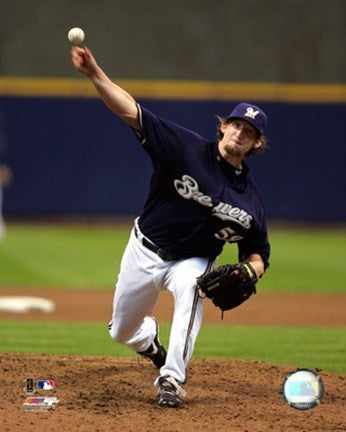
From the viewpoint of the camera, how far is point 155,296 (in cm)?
629

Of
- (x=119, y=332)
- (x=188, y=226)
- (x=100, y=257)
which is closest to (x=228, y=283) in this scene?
(x=188, y=226)

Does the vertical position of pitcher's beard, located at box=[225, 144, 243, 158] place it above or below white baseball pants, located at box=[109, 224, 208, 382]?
above

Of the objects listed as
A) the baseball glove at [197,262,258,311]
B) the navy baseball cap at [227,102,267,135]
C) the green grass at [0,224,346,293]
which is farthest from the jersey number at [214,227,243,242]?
the green grass at [0,224,346,293]

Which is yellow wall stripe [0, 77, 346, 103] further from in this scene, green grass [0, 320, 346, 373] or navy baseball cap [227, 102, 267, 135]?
navy baseball cap [227, 102, 267, 135]

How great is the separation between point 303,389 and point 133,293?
44.5 inches

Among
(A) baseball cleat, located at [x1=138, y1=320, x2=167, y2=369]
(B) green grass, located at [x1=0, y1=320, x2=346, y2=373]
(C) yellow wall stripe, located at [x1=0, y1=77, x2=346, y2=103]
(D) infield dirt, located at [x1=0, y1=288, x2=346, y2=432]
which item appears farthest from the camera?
(C) yellow wall stripe, located at [x1=0, y1=77, x2=346, y2=103]

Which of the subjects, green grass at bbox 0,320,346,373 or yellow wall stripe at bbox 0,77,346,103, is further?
yellow wall stripe at bbox 0,77,346,103

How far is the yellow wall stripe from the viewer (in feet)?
62.2

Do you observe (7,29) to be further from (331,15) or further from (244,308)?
(244,308)

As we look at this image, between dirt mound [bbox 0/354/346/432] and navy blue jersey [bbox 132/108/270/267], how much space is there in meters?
0.88

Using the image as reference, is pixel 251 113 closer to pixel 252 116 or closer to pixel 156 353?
pixel 252 116

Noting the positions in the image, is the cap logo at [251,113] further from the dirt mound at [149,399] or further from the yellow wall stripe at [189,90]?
the yellow wall stripe at [189,90]

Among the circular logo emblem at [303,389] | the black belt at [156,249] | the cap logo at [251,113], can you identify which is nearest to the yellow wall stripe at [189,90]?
the black belt at [156,249]

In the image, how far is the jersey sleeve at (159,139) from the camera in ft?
19.3
